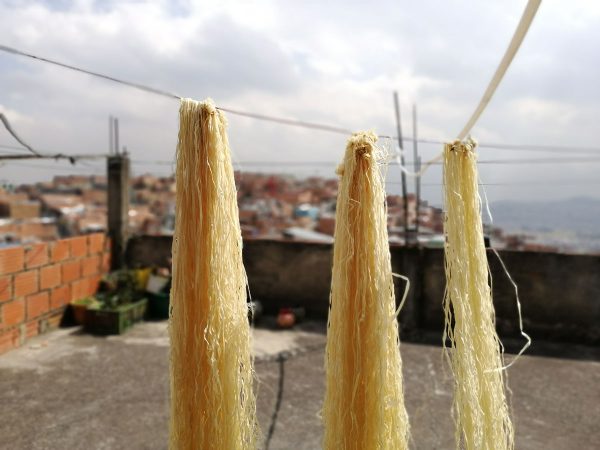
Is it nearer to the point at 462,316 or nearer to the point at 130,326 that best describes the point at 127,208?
the point at 130,326

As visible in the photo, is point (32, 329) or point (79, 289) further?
point (79, 289)

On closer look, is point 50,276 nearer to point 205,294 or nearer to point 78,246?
point 78,246

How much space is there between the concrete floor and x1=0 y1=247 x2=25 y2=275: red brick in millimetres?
1176

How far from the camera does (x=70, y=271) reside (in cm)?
774

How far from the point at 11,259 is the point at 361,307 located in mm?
6041

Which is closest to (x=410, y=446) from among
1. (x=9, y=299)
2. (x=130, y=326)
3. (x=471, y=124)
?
(x=471, y=124)

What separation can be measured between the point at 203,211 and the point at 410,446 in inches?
129

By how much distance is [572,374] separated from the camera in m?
6.00

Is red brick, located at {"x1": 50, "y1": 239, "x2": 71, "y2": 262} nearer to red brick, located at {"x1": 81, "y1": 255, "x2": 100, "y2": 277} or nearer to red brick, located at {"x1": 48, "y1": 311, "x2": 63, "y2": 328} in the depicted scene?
red brick, located at {"x1": 81, "y1": 255, "x2": 100, "y2": 277}

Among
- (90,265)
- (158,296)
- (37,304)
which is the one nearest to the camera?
(37,304)

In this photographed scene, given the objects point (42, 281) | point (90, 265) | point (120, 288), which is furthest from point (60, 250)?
point (120, 288)

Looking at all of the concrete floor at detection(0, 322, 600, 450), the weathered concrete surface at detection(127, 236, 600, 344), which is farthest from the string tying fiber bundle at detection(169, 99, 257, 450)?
the weathered concrete surface at detection(127, 236, 600, 344)

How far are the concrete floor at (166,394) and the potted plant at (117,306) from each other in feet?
0.84

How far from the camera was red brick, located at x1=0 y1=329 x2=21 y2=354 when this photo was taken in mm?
6235
